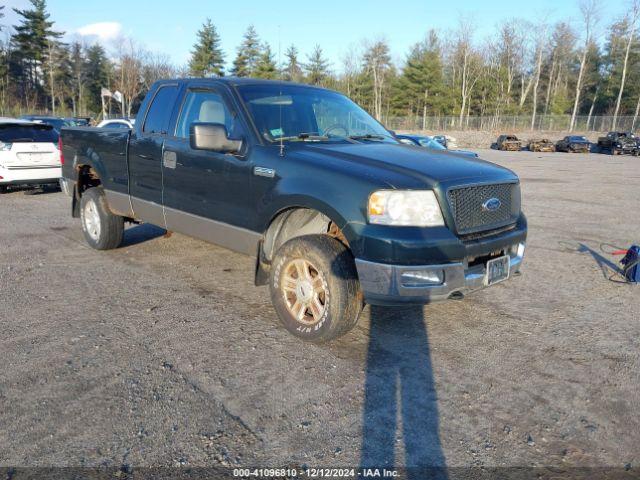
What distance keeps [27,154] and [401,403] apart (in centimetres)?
1061

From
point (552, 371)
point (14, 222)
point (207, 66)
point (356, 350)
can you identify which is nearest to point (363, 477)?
point (356, 350)

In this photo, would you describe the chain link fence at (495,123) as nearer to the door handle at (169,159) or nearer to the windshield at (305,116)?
the windshield at (305,116)

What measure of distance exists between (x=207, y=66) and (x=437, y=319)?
227ft

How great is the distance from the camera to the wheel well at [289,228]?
4297 mm

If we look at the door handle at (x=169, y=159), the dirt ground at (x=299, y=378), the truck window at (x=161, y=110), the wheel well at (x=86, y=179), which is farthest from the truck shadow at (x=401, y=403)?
the wheel well at (x=86, y=179)

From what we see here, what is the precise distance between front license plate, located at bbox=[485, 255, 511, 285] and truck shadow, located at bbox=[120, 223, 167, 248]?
500 centimetres

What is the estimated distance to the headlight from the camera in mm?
3596

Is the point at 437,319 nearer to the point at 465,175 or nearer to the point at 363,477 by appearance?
the point at 465,175

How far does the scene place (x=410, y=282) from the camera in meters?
3.57

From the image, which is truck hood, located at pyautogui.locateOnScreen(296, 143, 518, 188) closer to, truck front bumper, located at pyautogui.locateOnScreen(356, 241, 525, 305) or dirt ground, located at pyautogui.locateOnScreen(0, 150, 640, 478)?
truck front bumper, located at pyautogui.locateOnScreen(356, 241, 525, 305)

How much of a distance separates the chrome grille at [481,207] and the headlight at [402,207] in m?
0.19

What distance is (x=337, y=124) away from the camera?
5066 millimetres

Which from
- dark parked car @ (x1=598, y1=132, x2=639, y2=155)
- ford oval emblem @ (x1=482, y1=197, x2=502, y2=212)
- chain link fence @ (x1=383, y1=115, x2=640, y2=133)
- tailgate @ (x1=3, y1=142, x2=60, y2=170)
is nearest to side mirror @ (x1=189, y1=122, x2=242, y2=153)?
ford oval emblem @ (x1=482, y1=197, x2=502, y2=212)

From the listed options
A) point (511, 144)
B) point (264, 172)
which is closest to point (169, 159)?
point (264, 172)
